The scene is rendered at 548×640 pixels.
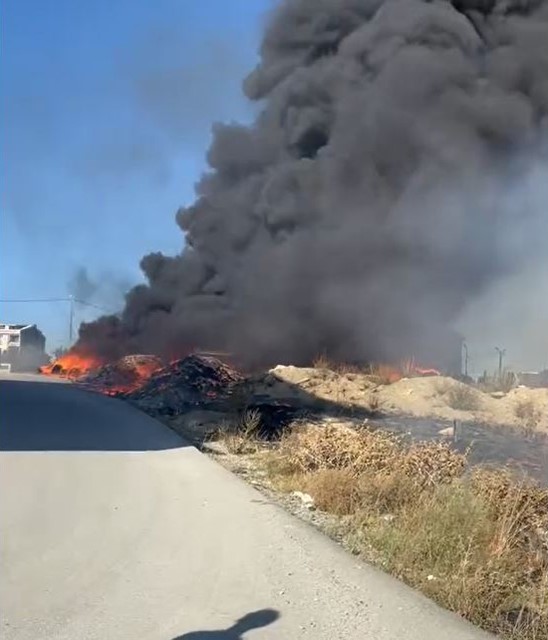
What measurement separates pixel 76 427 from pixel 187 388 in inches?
363

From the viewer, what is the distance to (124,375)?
91.1 feet

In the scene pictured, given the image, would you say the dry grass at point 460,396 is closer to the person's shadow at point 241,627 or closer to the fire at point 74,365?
the person's shadow at point 241,627

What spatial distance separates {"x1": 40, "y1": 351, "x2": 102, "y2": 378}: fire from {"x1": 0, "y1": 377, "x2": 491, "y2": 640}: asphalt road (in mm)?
27690

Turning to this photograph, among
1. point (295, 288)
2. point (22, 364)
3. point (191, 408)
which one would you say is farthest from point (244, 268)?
point (22, 364)

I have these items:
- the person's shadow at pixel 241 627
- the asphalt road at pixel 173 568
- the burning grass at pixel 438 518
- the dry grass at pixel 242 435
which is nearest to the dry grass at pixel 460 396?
the dry grass at pixel 242 435

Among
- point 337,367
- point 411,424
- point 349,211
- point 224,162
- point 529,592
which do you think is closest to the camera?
point 529,592

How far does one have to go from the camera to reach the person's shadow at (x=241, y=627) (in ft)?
13.3

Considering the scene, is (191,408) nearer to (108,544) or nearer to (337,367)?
(337,367)

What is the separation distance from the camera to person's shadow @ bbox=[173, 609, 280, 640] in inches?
160

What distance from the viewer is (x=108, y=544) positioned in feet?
19.0

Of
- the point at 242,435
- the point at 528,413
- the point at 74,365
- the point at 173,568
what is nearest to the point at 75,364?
the point at 74,365

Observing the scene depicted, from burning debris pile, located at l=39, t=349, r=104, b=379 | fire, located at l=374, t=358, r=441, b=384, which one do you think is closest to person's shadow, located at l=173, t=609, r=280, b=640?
fire, located at l=374, t=358, r=441, b=384

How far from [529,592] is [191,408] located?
44.2 ft

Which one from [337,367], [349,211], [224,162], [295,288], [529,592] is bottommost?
[529,592]
